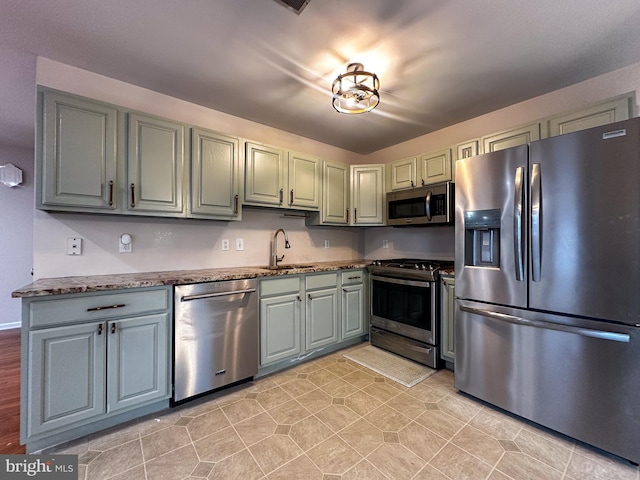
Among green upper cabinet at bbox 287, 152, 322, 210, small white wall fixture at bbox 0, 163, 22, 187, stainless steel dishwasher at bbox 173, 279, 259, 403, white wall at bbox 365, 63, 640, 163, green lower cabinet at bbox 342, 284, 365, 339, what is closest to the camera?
stainless steel dishwasher at bbox 173, 279, 259, 403

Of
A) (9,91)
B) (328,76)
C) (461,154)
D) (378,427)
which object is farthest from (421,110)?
(9,91)

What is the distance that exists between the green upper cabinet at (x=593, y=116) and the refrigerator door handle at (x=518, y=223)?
64cm

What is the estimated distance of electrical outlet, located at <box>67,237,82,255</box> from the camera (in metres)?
2.04

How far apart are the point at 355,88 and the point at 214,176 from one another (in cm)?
137

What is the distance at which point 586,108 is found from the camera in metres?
1.97

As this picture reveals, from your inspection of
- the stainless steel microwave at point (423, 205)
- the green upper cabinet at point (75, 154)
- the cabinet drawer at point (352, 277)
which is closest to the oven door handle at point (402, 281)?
the cabinet drawer at point (352, 277)

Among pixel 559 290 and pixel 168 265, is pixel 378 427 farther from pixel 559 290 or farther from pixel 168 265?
pixel 168 265

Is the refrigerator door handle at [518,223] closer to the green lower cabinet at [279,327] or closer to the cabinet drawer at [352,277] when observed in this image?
the cabinet drawer at [352,277]

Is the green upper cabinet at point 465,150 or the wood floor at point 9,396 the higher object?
the green upper cabinet at point 465,150

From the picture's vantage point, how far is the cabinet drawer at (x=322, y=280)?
9.11ft

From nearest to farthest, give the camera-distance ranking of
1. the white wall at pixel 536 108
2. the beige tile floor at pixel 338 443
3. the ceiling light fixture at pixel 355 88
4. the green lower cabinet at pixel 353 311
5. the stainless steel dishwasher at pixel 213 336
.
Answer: the beige tile floor at pixel 338 443 → the ceiling light fixture at pixel 355 88 → the stainless steel dishwasher at pixel 213 336 → the white wall at pixel 536 108 → the green lower cabinet at pixel 353 311

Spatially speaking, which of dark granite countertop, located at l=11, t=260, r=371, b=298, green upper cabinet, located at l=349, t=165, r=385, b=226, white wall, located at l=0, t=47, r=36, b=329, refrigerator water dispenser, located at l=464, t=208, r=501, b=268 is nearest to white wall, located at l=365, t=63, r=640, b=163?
green upper cabinet, located at l=349, t=165, r=385, b=226

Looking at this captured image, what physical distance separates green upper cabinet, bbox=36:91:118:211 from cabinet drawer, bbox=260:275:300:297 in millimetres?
1275

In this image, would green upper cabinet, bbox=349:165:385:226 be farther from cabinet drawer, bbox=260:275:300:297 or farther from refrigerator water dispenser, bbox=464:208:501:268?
refrigerator water dispenser, bbox=464:208:501:268
